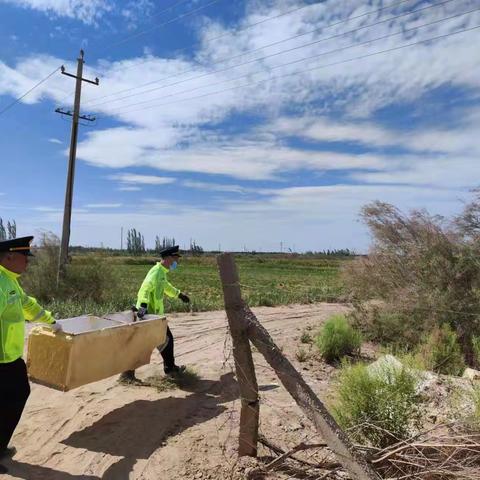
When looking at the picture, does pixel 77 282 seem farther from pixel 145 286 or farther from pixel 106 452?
pixel 106 452

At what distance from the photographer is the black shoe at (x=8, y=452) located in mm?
4883

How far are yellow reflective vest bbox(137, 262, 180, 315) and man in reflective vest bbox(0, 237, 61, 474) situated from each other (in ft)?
8.63

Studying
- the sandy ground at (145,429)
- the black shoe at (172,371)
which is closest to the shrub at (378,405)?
the sandy ground at (145,429)

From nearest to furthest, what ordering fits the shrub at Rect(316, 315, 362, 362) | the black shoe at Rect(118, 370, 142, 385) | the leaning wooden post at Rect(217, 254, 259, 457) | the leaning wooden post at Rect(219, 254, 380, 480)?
the leaning wooden post at Rect(219, 254, 380, 480) < the leaning wooden post at Rect(217, 254, 259, 457) < the black shoe at Rect(118, 370, 142, 385) < the shrub at Rect(316, 315, 362, 362)

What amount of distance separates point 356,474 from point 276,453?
1.32 metres

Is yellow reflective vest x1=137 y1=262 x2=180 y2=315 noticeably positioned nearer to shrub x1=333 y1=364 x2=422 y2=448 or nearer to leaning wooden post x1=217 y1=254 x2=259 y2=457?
leaning wooden post x1=217 y1=254 x2=259 y2=457

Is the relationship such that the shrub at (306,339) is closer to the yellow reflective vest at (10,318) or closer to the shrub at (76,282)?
the yellow reflective vest at (10,318)

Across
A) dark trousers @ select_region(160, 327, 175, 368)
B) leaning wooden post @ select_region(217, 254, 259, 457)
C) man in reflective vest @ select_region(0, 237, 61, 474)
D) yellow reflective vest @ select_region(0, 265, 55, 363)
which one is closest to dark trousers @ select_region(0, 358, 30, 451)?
man in reflective vest @ select_region(0, 237, 61, 474)

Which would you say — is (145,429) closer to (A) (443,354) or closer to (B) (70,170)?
(A) (443,354)

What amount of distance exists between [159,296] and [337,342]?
12.4 feet

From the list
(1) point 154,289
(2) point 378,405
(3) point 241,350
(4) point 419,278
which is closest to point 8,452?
(3) point 241,350

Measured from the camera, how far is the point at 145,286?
24.6 feet

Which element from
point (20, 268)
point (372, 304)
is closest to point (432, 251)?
point (372, 304)

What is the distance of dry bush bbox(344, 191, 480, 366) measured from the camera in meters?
10.0
